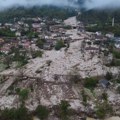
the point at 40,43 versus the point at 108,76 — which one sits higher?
the point at 108,76

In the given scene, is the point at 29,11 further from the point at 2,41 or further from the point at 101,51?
the point at 101,51

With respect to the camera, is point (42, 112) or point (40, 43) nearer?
point (42, 112)

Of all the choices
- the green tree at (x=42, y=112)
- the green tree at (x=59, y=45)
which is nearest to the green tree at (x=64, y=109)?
the green tree at (x=42, y=112)

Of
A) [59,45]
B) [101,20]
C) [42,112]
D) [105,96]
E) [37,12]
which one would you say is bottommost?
[101,20]

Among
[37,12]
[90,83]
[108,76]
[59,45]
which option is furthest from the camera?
[37,12]

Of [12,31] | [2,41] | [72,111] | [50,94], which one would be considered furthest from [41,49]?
[72,111]

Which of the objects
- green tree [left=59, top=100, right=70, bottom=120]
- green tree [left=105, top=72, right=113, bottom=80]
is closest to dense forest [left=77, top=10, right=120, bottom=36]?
green tree [left=105, top=72, right=113, bottom=80]

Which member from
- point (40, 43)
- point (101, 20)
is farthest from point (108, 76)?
point (101, 20)

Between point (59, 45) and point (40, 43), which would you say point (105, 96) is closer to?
point (59, 45)
